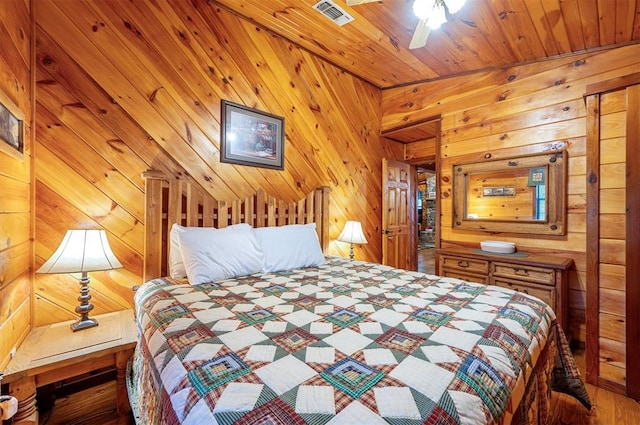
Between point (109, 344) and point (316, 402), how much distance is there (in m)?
1.27

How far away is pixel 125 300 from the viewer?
1859 mm

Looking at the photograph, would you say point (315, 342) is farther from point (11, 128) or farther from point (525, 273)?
point (525, 273)

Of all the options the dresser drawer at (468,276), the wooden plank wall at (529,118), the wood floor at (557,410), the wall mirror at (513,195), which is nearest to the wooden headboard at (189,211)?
the wood floor at (557,410)

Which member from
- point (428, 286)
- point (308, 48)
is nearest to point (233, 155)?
point (308, 48)

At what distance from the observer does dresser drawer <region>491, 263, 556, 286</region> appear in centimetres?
216

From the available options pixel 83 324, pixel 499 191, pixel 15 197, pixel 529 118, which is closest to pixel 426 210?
pixel 499 191

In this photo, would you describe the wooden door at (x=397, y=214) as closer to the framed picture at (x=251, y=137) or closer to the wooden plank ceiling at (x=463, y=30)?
the wooden plank ceiling at (x=463, y=30)

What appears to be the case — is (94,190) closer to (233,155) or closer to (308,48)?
(233,155)

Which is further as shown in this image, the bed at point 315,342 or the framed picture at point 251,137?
the framed picture at point 251,137

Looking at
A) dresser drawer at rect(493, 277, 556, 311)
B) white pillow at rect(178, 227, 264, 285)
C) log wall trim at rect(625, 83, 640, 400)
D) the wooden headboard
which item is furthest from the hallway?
white pillow at rect(178, 227, 264, 285)

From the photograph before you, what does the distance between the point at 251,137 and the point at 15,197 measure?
1579mm

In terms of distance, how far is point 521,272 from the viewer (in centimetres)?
229

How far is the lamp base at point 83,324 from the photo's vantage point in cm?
150

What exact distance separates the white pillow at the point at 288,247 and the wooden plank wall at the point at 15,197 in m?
1.28
